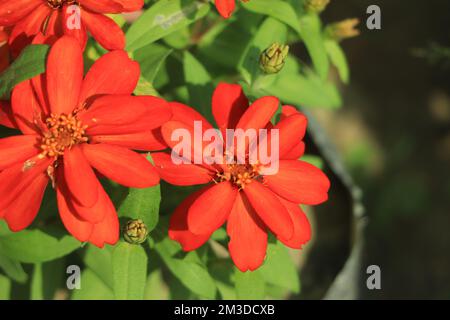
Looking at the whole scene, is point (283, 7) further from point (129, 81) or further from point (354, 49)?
point (354, 49)

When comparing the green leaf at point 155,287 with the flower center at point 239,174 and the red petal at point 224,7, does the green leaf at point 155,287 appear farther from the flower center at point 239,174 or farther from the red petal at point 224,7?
the red petal at point 224,7

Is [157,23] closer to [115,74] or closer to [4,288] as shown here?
[115,74]

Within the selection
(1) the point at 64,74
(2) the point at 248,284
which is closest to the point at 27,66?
(1) the point at 64,74

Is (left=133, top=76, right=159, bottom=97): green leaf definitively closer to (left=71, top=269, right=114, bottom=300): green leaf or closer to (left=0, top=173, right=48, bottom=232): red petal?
(left=0, top=173, right=48, bottom=232): red petal

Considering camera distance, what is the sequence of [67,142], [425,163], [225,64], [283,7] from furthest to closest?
[425,163] < [225,64] < [283,7] < [67,142]

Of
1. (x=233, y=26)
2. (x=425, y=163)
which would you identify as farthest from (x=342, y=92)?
(x=233, y=26)

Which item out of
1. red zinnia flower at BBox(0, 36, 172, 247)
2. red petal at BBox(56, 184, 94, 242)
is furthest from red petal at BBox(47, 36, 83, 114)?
red petal at BBox(56, 184, 94, 242)
